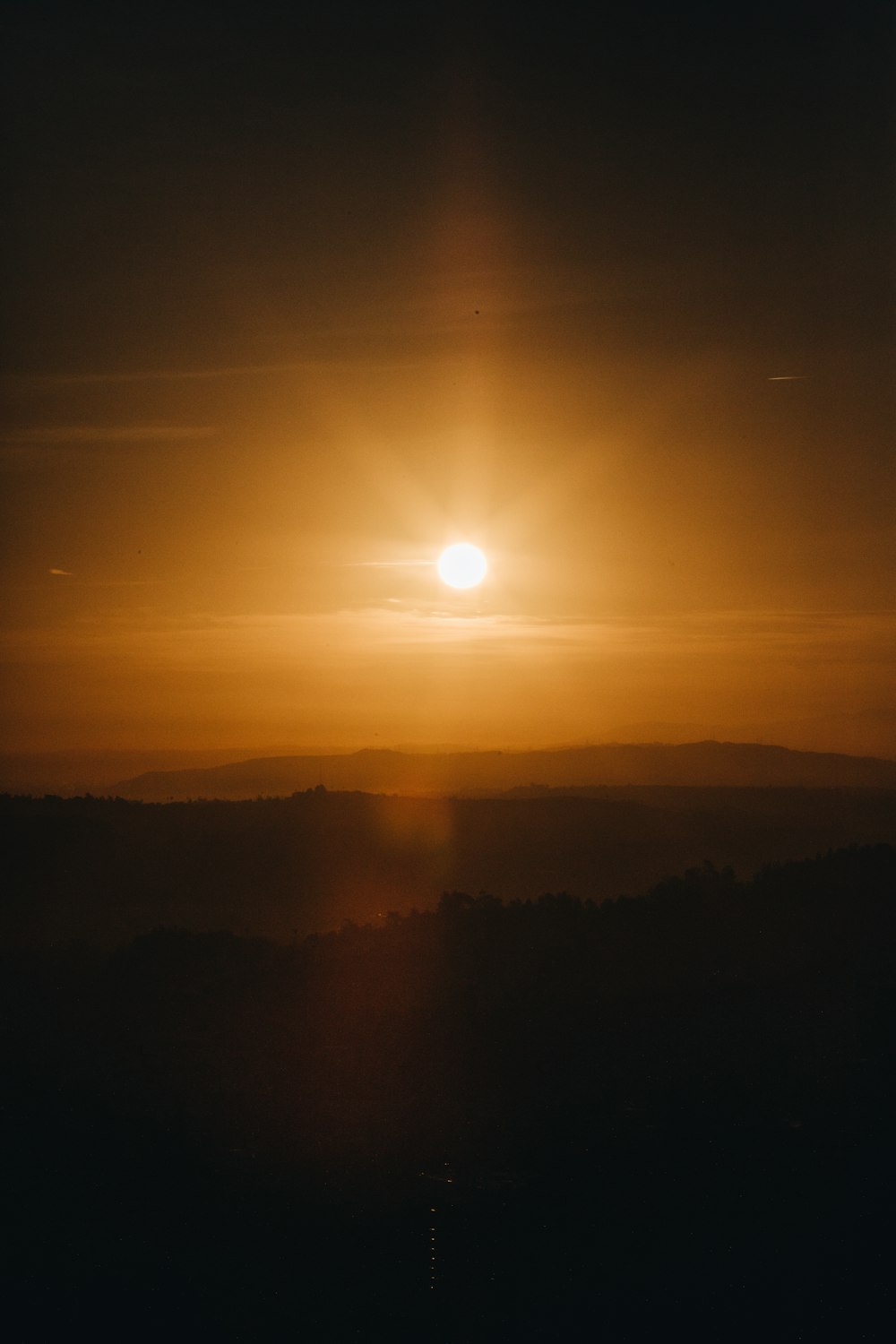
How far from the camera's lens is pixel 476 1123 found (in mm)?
15531

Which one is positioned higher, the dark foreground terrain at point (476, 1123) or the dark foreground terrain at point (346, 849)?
the dark foreground terrain at point (346, 849)

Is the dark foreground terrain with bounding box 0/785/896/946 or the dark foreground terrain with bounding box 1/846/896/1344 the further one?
the dark foreground terrain with bounding box 0/785/896/946

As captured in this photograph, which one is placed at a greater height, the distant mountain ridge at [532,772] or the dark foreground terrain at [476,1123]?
the distant mountain ridge at [532,772]

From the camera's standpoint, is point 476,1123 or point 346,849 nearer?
point 476,1123

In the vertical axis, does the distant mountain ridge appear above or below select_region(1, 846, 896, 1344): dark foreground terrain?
above

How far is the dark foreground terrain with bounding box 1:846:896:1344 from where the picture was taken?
37.1ft

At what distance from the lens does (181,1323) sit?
10977mm

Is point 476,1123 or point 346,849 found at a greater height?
point 346,849

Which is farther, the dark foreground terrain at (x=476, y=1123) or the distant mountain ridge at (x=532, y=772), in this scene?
the distant mountain ridge at (x=532, y=772)

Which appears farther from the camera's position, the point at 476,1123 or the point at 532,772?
the point at 532,772

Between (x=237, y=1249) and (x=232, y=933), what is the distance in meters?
10.8

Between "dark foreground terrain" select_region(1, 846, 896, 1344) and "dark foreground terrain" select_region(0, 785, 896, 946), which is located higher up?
"dark foreground terrain" select_region(0, 785, 896, 946)

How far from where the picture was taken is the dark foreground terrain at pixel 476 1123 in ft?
37.1

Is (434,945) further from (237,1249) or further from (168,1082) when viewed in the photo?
(237,1249)
